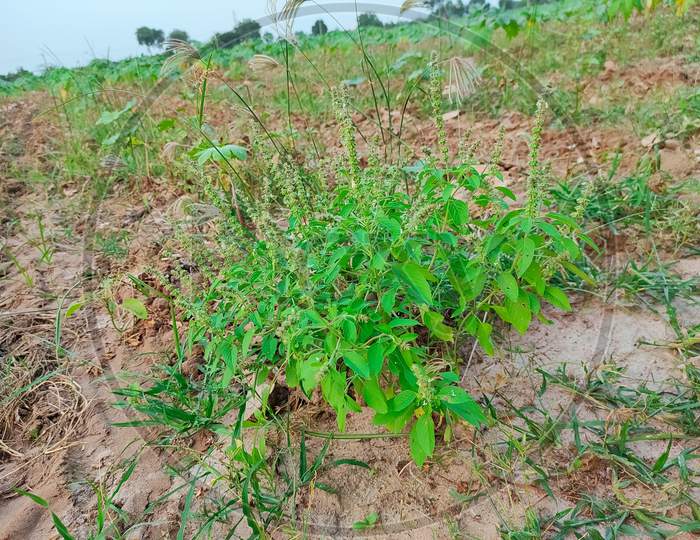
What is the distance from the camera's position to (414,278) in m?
1.24

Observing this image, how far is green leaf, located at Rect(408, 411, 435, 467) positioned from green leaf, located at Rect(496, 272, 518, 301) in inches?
16.1

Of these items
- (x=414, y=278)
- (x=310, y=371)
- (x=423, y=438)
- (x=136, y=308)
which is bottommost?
(x=423, y=438)

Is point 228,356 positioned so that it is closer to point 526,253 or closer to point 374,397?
point 374,397

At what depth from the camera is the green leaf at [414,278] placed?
4.02 feet

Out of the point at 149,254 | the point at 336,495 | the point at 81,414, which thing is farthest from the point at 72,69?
the point at 336,495

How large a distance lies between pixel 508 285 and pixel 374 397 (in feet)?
1.63

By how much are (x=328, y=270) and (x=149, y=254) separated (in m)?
1.57

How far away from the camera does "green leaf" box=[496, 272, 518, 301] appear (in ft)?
4.31

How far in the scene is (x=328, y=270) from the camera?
130cm

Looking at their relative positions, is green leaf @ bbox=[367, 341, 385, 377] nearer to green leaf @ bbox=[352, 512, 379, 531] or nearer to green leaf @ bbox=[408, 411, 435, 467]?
green leaf @ bbox=[408, 411, 435, 467]

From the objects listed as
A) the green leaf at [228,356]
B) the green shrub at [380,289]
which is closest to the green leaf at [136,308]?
the green shrub at [380,289]

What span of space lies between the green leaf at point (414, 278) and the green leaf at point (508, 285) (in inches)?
9.2

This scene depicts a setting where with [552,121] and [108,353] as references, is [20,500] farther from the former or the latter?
[552,121]

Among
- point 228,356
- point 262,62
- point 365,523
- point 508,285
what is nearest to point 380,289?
point 508,285
